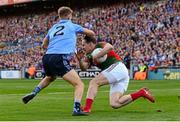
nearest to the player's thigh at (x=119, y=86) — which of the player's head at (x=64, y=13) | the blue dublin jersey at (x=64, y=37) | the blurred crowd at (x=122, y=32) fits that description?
the blue dublin jersey at (x=64, y=37)

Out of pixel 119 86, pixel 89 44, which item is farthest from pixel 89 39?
pixel 119 86

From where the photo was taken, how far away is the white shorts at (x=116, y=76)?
1242 centimetres

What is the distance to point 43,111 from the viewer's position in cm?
1282

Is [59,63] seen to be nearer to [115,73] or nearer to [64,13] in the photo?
[64,13]

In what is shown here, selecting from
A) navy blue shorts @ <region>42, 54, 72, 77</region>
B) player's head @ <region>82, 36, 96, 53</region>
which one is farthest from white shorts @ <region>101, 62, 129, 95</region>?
navy blue shorts @ <region>42, 54, 72, 77</region>

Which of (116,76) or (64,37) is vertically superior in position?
(64,37)

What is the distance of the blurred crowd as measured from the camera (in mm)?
41781

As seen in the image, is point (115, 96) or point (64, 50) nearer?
point (64, 50)

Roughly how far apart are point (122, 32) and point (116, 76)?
34.4m

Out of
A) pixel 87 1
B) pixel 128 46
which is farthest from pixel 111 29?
pixel 87 1

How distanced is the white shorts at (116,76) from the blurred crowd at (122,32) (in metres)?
25.9

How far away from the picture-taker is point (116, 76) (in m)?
12.4

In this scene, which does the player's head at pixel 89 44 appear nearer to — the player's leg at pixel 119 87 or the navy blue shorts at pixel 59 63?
the navy blue shorts at pixel 59 63

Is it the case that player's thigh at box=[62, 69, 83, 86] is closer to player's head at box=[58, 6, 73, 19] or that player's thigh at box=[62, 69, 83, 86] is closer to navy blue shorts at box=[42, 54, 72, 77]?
navy blue shorts at box=[42, 54, 72, 77]
